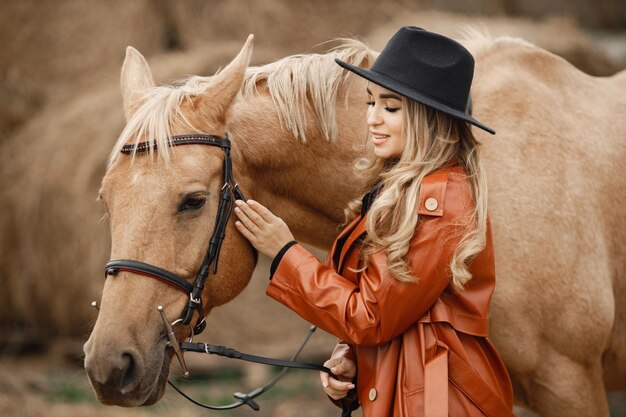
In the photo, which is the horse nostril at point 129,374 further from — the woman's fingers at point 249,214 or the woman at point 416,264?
the woman's fingers at point 249,214

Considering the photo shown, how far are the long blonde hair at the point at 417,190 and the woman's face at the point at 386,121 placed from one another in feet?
0.09

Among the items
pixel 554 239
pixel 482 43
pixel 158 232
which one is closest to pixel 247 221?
pixel 158 232

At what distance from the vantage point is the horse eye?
7.98 ft

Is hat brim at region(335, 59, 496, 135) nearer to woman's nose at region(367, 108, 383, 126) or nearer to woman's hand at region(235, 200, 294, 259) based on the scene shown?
woman's nose at region(367, 108, 383, 126)

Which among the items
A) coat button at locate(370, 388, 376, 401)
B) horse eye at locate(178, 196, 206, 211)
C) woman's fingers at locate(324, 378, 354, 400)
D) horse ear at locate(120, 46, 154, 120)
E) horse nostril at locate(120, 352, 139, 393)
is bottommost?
woman's fingers at locate(324, 378, 354, 400)

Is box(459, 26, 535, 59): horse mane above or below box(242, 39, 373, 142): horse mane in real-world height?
below

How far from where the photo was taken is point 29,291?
22.4 ft

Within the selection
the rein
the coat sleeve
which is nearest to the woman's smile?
the coat sleeve

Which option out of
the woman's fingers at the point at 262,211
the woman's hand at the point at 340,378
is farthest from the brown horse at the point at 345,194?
the woman's hand at the point at 340,378

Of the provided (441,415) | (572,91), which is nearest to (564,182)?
(572,91)

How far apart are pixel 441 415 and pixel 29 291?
5647 millimetres

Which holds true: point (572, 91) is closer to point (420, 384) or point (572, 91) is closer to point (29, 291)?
point (420, 384)

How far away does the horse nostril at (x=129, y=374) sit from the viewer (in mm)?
2266

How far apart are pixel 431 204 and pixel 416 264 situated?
0.20 metres
